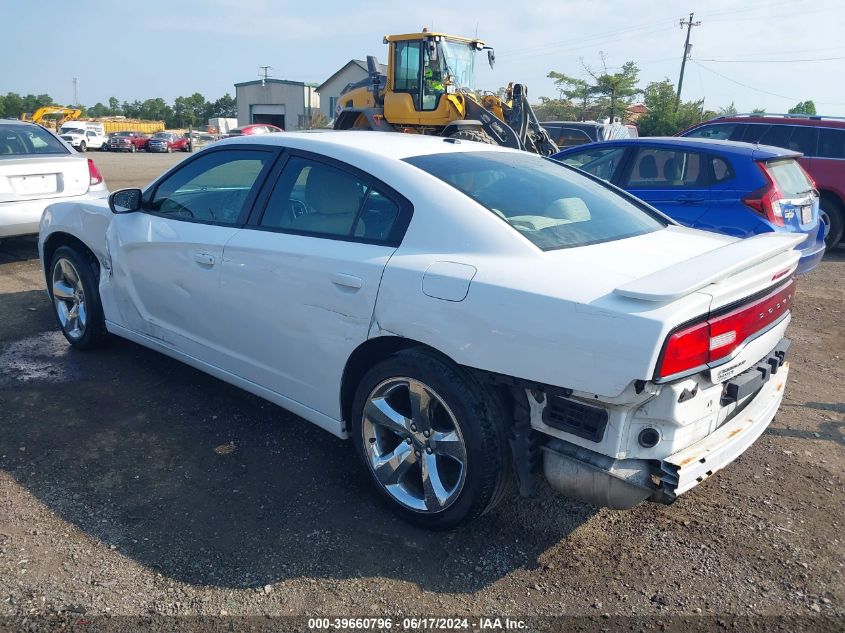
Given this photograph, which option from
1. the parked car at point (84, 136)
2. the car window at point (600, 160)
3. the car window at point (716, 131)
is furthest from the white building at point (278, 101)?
the car window at point (600, 160)

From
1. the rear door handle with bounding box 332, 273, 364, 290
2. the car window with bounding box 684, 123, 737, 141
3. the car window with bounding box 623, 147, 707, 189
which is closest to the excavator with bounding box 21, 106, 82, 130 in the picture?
the car window with bounding box 684, 123, 737, 141

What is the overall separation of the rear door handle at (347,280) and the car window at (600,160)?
485 centimetres

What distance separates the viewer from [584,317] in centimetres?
235

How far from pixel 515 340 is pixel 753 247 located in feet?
3.85

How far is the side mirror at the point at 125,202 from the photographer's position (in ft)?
14.0

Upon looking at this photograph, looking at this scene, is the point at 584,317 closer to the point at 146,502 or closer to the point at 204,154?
the point at 146,502

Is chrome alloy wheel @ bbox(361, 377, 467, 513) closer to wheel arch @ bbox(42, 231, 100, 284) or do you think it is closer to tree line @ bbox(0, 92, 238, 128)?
wheel arch @ bbox(42, 231, 100, 284)

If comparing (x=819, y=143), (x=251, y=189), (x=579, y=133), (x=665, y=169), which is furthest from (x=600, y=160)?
(x=579, y=133)

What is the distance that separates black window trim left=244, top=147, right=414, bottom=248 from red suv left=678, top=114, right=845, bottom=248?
8.51 meters

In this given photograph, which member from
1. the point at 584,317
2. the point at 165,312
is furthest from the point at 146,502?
the point at 584,317

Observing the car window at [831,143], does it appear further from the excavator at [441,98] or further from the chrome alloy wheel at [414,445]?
the chrome alloy wheel at [414,445]

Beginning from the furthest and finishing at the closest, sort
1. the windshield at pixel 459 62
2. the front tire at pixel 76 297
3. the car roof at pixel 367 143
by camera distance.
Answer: the windshield at pixel 459 62 < the front tire at pixel 76 297 < the car roof at pixel 367 143

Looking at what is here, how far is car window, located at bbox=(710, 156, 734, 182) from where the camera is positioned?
638cm

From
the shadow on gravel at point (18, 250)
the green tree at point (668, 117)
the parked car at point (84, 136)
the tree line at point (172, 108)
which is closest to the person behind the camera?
the shadow on gravel at point (18, 250)
